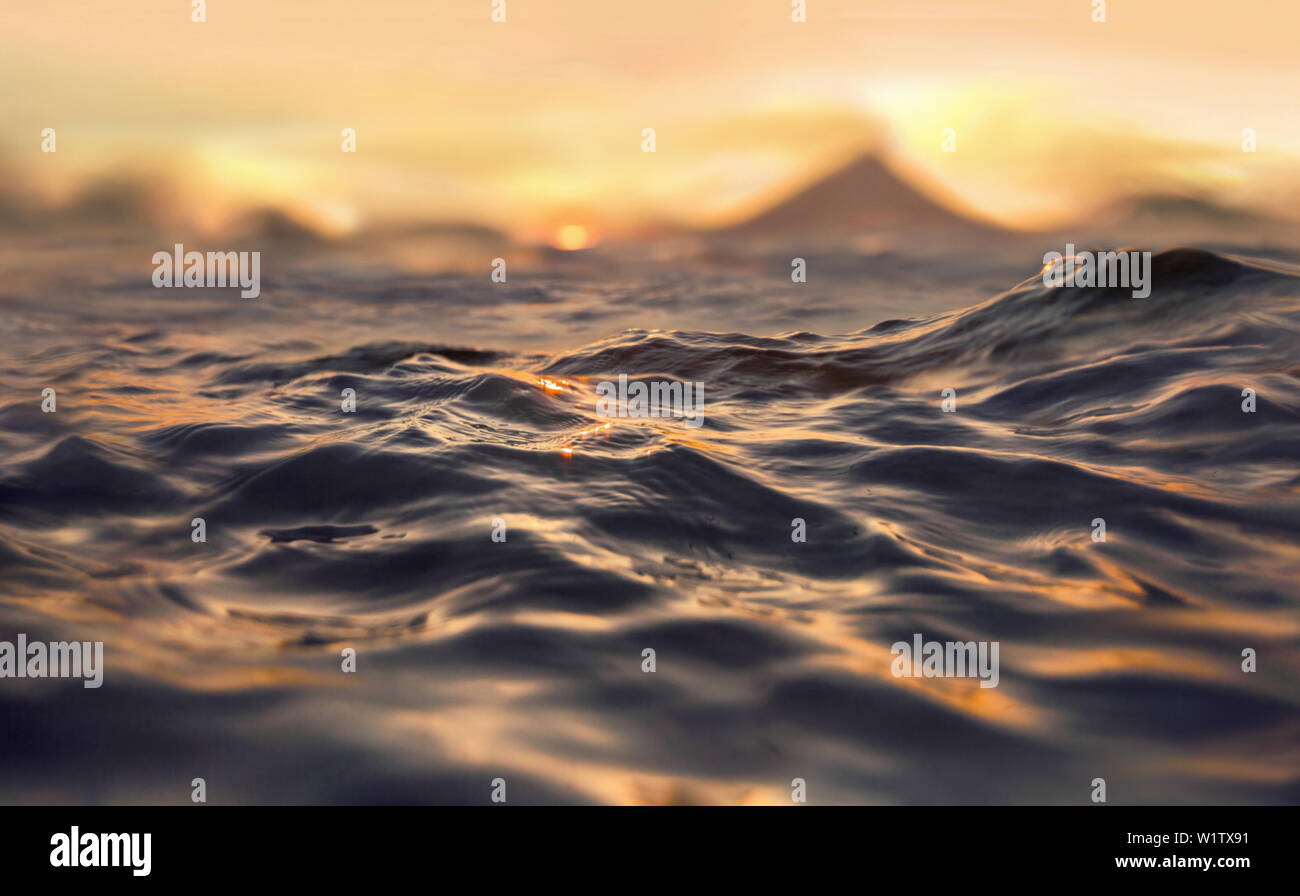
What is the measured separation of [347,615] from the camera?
3988 millimetres

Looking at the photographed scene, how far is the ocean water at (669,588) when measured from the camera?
290cm

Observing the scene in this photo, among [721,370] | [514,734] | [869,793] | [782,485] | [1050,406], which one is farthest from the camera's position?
[721,370]

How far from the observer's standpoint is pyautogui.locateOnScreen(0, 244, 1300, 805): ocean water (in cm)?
290

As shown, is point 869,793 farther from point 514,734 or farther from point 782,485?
point 782,485

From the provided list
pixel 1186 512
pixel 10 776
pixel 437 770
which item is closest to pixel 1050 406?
pixel 1186 512

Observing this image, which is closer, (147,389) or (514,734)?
(514,734)

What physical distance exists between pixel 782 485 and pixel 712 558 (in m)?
1.34

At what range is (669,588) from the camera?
4.24 m

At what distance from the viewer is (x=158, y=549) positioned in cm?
483

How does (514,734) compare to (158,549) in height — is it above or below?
below
